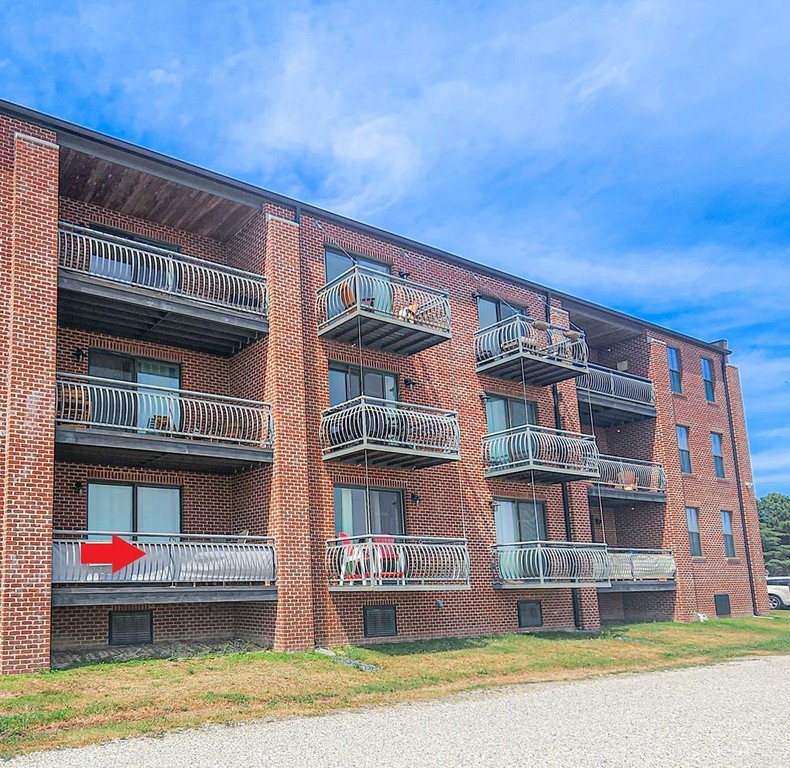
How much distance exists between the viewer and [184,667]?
48.8 feet

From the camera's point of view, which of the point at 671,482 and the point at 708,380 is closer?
the point at 671,482

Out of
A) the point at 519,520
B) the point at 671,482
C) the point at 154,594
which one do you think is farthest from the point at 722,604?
the point at 154,594

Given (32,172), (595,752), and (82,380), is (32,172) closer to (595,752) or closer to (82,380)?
(82,380)

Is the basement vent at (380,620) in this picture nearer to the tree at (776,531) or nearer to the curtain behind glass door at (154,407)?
the curtain behind glass door at (154,407)

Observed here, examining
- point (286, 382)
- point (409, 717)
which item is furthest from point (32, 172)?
point (409, 717)

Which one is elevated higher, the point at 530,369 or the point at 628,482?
the point at 530,369

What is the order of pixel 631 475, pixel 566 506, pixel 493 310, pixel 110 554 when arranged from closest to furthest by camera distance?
1. pixel 110 554
2. pixel 566 506
3. pixel 493 310
4. pixel 631 475

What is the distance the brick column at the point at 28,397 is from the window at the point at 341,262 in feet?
22.7

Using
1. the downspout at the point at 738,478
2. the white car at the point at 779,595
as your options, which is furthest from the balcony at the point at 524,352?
the white car at the point at 779,595

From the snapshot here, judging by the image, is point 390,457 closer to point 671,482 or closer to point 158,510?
point 158,510

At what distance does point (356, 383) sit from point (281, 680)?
851cm

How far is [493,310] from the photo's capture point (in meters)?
25.1

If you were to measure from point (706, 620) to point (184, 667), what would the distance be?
18.4 meters

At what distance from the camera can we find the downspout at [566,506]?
23875mm
